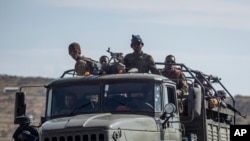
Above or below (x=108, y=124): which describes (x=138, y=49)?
above

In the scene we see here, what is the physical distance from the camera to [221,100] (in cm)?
1780

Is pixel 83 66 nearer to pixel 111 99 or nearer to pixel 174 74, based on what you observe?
pixel 174 74

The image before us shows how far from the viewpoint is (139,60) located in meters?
15.9

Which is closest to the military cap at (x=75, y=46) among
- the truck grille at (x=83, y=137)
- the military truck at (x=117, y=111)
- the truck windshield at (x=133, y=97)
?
the military truck at (x=117, y=111)

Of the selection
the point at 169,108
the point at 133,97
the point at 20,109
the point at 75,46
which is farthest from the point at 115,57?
the point at 169,108

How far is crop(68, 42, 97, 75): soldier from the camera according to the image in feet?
52.8

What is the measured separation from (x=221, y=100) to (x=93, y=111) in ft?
14.6

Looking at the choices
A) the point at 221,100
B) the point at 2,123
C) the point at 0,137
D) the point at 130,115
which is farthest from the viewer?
the point at 2,123

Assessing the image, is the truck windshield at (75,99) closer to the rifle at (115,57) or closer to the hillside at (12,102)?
the rifle at (115,57)

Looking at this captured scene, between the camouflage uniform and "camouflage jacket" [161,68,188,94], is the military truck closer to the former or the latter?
"camouflage jacket" [161,68,188,94]

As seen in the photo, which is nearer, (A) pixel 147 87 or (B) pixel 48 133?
(B) pixel 48 133

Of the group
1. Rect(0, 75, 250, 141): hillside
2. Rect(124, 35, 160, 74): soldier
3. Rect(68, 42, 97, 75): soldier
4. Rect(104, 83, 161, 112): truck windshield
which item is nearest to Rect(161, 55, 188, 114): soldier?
Rect(124, 35, 160, 74): soldier

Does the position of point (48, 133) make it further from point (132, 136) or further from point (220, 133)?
point (220, 133)

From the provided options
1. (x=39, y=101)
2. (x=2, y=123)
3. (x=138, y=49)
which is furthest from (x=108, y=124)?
(x=39, y=101)
